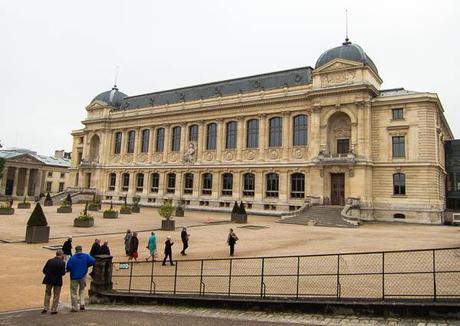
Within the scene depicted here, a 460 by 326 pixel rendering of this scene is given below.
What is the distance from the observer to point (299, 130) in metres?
47.9

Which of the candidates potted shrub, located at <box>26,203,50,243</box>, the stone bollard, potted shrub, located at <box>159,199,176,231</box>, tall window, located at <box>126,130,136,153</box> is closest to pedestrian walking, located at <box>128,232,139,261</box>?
the stone bollard

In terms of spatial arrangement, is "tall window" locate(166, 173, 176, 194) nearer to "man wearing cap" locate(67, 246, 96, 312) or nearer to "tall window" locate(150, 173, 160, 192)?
"tall window" locate(150, 173, 160, 192)

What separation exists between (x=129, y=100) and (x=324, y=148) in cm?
4214

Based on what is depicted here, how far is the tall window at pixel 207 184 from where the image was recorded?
54.8 meters

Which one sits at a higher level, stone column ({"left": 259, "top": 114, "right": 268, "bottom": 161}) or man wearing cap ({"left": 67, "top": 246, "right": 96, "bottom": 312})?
stone column ({"left": 259, "top": 114, "right": 268, "bottom": 161})

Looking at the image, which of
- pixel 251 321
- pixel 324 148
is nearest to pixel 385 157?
pixel 324 148

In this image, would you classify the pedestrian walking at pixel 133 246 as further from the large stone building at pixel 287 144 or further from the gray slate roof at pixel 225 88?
the gray slate roof at pixel 225 88

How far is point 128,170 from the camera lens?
64312mm

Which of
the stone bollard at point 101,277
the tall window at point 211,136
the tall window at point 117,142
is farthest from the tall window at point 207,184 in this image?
the stone bollard at point 101,277

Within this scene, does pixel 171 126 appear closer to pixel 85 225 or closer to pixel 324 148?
pixel 324 148

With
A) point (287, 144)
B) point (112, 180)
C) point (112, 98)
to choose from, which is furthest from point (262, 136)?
point (112, 98)

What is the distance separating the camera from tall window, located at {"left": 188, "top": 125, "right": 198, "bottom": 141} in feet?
189

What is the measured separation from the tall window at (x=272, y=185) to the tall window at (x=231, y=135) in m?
7.58

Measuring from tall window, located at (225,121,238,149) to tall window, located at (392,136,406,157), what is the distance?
69.7 feet
